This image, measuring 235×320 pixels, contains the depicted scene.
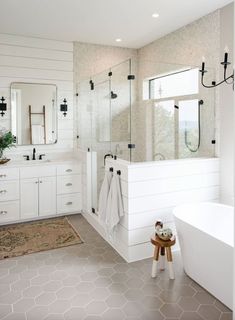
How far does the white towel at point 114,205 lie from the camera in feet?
9.53

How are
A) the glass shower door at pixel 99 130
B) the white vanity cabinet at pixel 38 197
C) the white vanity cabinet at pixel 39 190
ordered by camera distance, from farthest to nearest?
the white vanity cabinet at pixel 38 197 → the white vanity cabinet at pixel 39 190 → the glass shower door at pixel 99 130

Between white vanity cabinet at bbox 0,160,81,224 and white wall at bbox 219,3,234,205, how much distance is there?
7.08 feet

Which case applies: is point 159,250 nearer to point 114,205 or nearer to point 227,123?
point 114,205

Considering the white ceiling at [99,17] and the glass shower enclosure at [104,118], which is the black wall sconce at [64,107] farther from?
the white ceiling at [99,17]

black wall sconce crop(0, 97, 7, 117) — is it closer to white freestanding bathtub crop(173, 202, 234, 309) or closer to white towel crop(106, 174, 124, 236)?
white towel crop(106, 174, 124, 236)

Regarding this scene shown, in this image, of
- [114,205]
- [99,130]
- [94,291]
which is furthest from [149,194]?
[99,130]

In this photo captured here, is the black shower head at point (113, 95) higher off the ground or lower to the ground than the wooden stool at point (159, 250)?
higher

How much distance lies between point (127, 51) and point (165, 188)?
3030 mm

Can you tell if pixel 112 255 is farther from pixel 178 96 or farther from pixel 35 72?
pixel 35 72

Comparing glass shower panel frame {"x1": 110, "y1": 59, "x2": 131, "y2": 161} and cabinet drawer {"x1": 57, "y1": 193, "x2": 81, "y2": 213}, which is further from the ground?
glass shower panel frame {"x1": 110, "y1": 59, "x2": 131, "y2": 161}

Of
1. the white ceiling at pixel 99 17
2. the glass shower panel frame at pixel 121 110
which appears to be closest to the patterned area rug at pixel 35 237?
the glass shower panel frame at pixel 121 110

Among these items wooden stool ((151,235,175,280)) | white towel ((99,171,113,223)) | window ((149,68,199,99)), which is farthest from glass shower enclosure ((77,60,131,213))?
wooden stool ((151,235,175,280))

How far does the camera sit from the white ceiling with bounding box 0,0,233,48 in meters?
3.20

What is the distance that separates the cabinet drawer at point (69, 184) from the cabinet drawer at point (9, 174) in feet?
2.02
